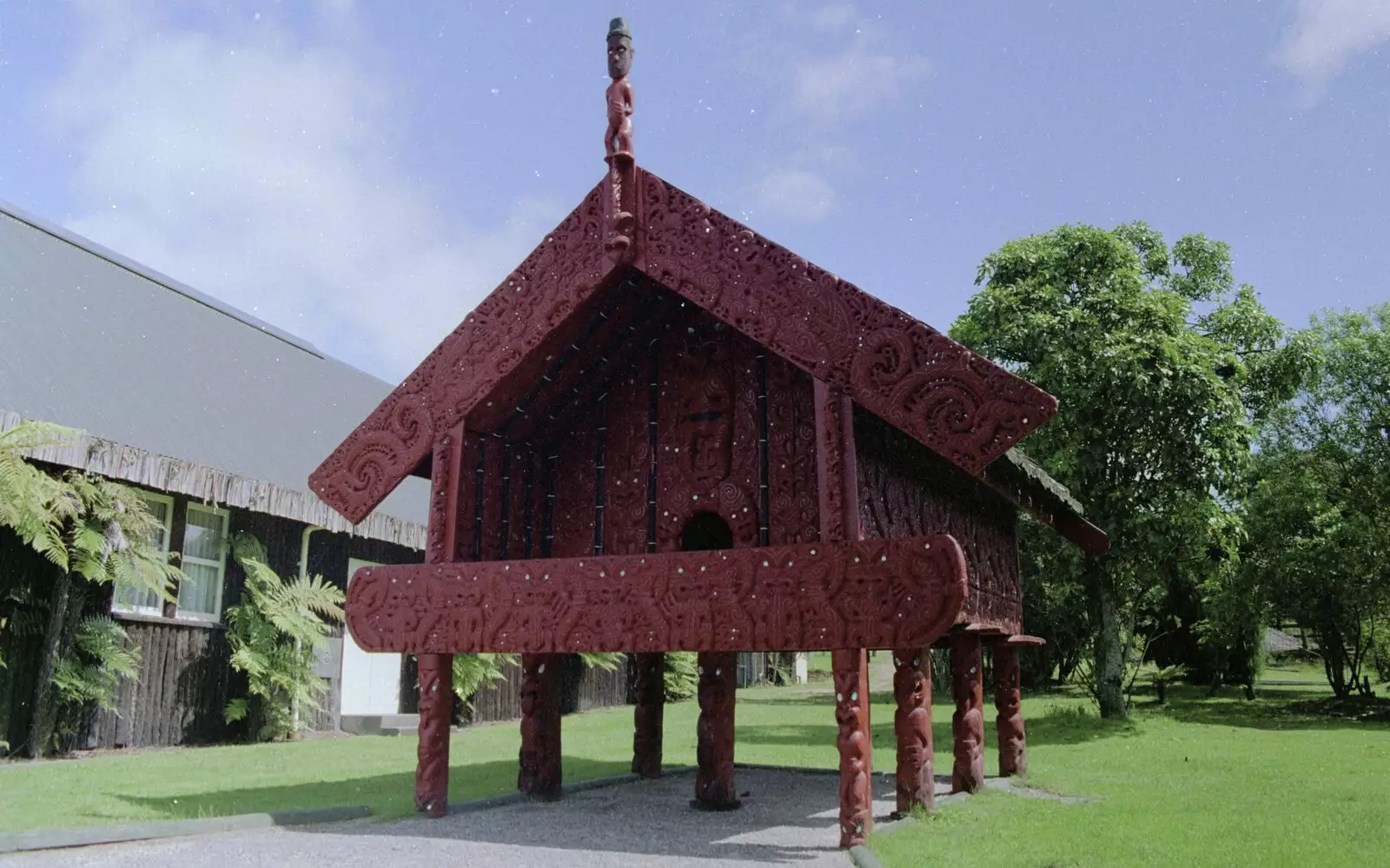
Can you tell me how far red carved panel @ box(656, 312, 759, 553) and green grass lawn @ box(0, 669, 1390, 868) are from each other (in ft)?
9.54

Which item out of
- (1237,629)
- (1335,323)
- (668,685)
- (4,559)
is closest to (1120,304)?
(1335,323)

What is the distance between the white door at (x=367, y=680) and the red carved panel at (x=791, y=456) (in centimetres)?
1217

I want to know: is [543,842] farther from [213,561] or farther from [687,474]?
[213,561]

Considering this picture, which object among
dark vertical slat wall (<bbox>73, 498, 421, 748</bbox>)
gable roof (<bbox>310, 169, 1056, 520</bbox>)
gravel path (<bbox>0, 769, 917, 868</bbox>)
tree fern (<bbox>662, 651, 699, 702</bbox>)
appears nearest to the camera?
gravel path (<bbox>0, 769, 917, 868</bbox>)

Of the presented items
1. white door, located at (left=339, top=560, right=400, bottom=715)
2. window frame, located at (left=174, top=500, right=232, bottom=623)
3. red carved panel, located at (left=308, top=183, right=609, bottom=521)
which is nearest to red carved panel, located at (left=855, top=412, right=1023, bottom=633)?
red carved panel, located at (left=308, top=183, right=609, bottom=521)

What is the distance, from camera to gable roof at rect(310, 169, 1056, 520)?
7109 millimetres

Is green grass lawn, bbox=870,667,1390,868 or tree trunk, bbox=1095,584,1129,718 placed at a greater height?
tree trunk, bbox=1095,584,1129,718

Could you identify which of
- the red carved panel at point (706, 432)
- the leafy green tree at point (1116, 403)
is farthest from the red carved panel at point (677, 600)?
the leafy green tree at point (1116, 403)

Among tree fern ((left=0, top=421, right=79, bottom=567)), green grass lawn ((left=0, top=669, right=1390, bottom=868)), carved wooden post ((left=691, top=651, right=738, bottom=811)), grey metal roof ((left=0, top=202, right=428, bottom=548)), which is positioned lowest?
green grass lawn ((left=0, top=669, right=1390, bottom=868))

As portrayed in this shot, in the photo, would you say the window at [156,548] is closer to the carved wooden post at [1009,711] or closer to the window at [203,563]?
the window at [203,563]

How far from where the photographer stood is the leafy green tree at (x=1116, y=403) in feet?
63.4

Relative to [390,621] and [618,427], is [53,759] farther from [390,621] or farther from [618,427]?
[618,427]

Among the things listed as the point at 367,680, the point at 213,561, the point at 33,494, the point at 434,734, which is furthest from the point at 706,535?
the point at 367,680

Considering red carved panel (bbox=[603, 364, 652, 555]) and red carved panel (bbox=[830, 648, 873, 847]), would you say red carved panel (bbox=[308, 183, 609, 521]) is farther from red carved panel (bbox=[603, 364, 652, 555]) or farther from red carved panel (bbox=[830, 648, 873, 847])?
red carved panel (bbox=[830, 648, 873, 847])
